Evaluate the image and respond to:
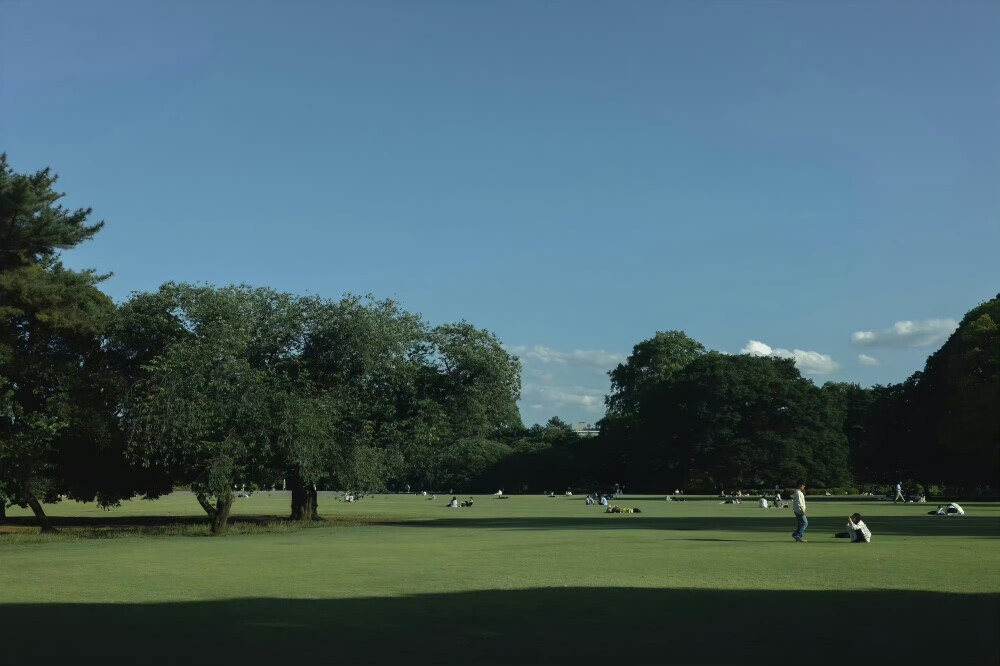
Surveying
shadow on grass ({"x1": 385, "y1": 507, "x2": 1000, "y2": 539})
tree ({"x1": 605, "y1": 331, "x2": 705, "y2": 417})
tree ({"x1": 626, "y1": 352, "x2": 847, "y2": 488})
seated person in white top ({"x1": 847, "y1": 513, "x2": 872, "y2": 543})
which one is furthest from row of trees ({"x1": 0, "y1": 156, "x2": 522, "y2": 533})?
tree ({"x1": 605, "y1": 331, "x2": 705, "y2": 417})

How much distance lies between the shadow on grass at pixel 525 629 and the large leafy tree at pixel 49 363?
22.1 meters

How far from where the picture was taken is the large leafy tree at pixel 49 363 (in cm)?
3381

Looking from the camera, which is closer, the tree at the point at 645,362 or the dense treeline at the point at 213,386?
the dense treeline at the point at 213,386

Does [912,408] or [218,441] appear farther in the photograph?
[912,408]

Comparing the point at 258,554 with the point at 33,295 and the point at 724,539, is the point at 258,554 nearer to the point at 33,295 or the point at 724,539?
the point at 724,539

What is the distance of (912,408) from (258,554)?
62580 mm

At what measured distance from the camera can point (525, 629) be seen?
37.4 feet

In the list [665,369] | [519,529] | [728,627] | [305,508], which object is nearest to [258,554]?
[519,529]

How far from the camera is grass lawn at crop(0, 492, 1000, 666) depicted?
10.0 metres

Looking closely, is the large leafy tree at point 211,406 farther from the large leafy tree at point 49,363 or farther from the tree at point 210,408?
the large leafy tree at point 49,363

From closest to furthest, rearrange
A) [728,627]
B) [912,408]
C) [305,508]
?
[728,627]
[305,508]
[912,408]

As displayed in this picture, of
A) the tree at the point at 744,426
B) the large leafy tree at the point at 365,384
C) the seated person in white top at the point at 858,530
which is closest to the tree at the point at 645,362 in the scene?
the tree at the point at 744,426

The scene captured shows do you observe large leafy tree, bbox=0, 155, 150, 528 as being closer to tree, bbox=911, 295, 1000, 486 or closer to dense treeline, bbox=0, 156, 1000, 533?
dense treeline, bbox=0, 156, 1000, 533

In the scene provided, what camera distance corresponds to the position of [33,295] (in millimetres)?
34531
